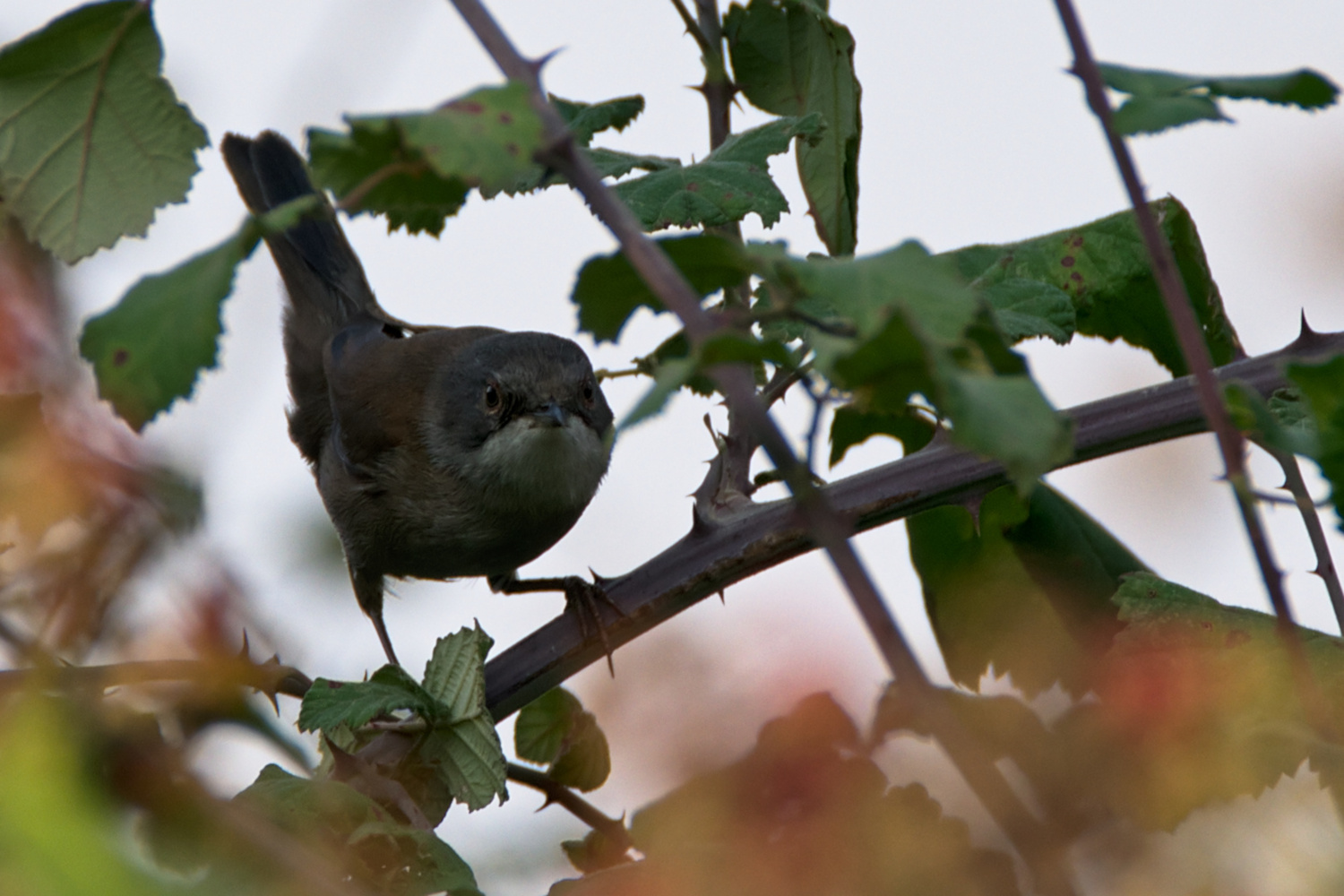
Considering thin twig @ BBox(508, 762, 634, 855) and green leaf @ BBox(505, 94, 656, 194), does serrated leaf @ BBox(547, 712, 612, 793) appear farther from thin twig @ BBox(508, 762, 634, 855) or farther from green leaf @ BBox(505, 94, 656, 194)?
green leaf @ BBox(505, 94, 656, 194)

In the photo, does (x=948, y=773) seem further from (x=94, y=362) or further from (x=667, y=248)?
(x=94, y=362)

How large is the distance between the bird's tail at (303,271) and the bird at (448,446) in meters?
0.03

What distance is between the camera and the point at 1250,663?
135cm

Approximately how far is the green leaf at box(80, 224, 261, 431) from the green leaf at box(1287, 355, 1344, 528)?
80cm

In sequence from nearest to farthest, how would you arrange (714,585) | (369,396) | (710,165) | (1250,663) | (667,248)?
(667,248) < (1250,663) < (714,585) < (710,165) < (369,396)

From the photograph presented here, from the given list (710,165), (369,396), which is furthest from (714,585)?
(369,396)

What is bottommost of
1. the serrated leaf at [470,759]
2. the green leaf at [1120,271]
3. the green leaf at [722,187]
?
the serrated leaf at [470,759]

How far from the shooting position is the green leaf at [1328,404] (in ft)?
3.10

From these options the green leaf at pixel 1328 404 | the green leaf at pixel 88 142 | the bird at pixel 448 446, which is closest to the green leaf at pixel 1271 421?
the green leaf at pixel 1328 404

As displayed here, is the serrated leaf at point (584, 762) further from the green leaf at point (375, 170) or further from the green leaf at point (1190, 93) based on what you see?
the green leaf at point (1190, 93)

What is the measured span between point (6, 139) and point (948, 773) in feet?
4.35

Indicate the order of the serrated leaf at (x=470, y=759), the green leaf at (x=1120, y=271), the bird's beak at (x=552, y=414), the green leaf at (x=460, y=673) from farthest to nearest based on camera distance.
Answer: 1. the bird's beak at (x=552, y=414)
2. the green leaf at (x=1120, y=271)
3. the green leaf at (x=460, y=673)
4. the serrated leaf at (x=470, y=759)

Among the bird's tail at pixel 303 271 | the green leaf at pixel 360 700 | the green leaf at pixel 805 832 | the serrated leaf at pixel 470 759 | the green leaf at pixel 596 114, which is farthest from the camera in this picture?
the bird's tail at pixel 303 271

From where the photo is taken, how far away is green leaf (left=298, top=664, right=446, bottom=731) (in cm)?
154
